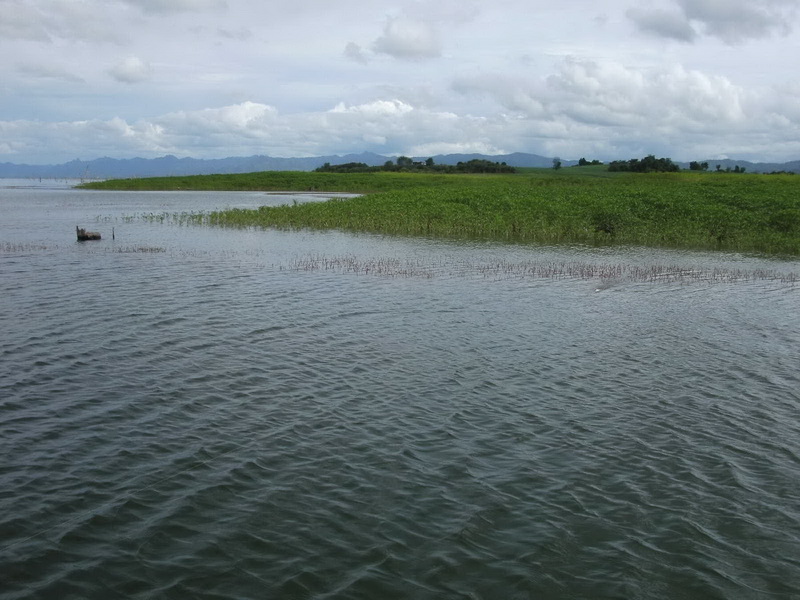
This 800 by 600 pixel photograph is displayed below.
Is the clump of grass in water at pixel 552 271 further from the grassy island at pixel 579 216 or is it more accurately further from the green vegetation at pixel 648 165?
the green vegetation at pixel 648 165

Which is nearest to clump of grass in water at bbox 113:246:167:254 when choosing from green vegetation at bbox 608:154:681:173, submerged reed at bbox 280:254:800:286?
submerged reed at bbox 280:254:800:286

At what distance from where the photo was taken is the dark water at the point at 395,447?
8289mm

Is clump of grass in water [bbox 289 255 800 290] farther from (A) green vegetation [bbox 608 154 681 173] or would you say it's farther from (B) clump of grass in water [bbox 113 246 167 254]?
(A) green vegetation [bbox 608 154 681 173]

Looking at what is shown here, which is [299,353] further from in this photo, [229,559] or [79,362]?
[229,559]

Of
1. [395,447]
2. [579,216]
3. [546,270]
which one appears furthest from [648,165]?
[395,447]

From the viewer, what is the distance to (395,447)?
38.1 ft

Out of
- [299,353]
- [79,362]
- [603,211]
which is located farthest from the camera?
[603,211]

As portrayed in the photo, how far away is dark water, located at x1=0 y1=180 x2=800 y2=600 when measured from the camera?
8.29m

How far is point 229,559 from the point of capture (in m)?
8.38

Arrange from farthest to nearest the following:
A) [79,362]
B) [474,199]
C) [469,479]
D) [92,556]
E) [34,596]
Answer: [474,199], [79,362], [469,479], [92,556], [34,596]

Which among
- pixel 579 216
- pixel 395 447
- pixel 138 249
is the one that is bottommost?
pixel 395 447

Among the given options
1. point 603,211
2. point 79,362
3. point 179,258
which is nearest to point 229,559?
point 79,362

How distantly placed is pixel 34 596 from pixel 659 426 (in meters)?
10.4

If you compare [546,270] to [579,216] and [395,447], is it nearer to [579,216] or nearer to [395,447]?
[579,216]
